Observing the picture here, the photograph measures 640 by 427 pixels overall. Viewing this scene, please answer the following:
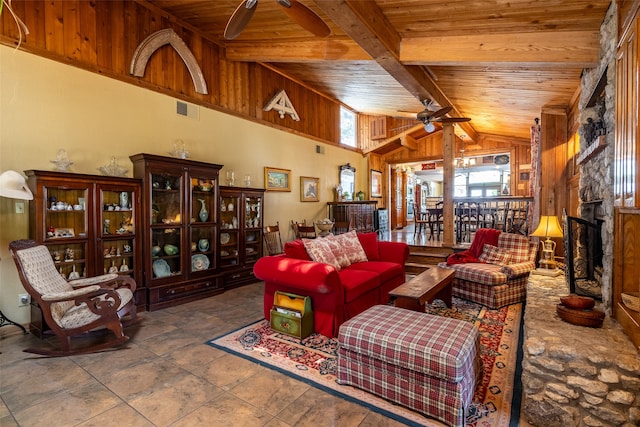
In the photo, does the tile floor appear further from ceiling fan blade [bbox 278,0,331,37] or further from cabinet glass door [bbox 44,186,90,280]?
ceiling fan blade [bbox 278,0,331,37]

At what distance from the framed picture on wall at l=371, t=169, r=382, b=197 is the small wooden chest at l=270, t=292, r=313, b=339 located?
6.77 meters

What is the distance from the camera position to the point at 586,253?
316 cm

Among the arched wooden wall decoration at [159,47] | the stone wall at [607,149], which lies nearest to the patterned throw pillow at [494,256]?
the stone wall at [607,149]

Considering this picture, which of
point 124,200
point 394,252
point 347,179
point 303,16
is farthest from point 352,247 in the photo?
point 347,179

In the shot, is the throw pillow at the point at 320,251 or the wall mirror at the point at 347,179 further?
the wall mirror at the point at 347,179

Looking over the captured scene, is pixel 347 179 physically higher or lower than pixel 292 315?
higher

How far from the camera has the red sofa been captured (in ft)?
9.78

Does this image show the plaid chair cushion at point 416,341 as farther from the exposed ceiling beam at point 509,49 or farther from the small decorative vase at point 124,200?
the small decorative vase at point 124,200

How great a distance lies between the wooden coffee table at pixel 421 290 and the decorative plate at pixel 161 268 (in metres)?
3.05

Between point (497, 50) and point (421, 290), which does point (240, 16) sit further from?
point (421, 290)

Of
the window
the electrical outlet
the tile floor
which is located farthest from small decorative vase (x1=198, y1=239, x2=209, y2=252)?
the window

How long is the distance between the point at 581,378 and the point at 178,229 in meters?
4.40

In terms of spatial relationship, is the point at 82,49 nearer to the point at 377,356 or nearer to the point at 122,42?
the point at 122,42

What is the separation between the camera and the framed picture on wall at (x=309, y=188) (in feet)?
23.3
